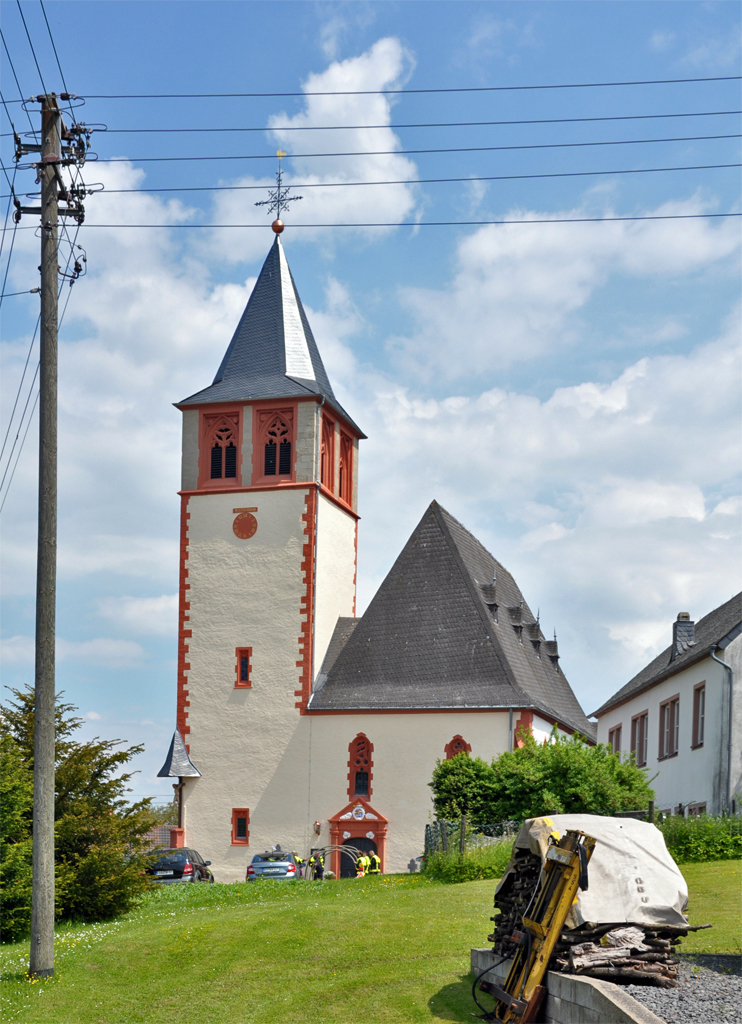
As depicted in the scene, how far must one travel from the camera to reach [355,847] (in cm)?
4181

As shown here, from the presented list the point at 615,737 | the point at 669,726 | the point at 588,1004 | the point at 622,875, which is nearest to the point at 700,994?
the point at 588,1004

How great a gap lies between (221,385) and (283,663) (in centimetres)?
1175

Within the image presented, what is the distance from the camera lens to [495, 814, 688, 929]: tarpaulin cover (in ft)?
42.8

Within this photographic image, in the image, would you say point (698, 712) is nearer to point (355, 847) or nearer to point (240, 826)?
point (355, 847)

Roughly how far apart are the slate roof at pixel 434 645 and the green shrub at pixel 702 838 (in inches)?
598

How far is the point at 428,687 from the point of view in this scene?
4247cm

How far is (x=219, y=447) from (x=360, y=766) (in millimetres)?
13790

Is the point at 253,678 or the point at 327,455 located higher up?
the point at 327,455

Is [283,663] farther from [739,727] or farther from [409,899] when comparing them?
[409,899]

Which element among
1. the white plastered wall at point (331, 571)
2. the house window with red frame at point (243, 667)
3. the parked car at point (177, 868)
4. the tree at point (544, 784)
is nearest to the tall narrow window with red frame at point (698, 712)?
the tree at point (544, 784)

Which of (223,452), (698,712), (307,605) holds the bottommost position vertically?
(698,712)

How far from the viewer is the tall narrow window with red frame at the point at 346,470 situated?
5006 cm

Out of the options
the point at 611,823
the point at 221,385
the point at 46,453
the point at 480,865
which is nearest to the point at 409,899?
the point at 480,865

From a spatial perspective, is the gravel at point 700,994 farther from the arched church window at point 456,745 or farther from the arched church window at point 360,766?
the arched church window at point 360,766
